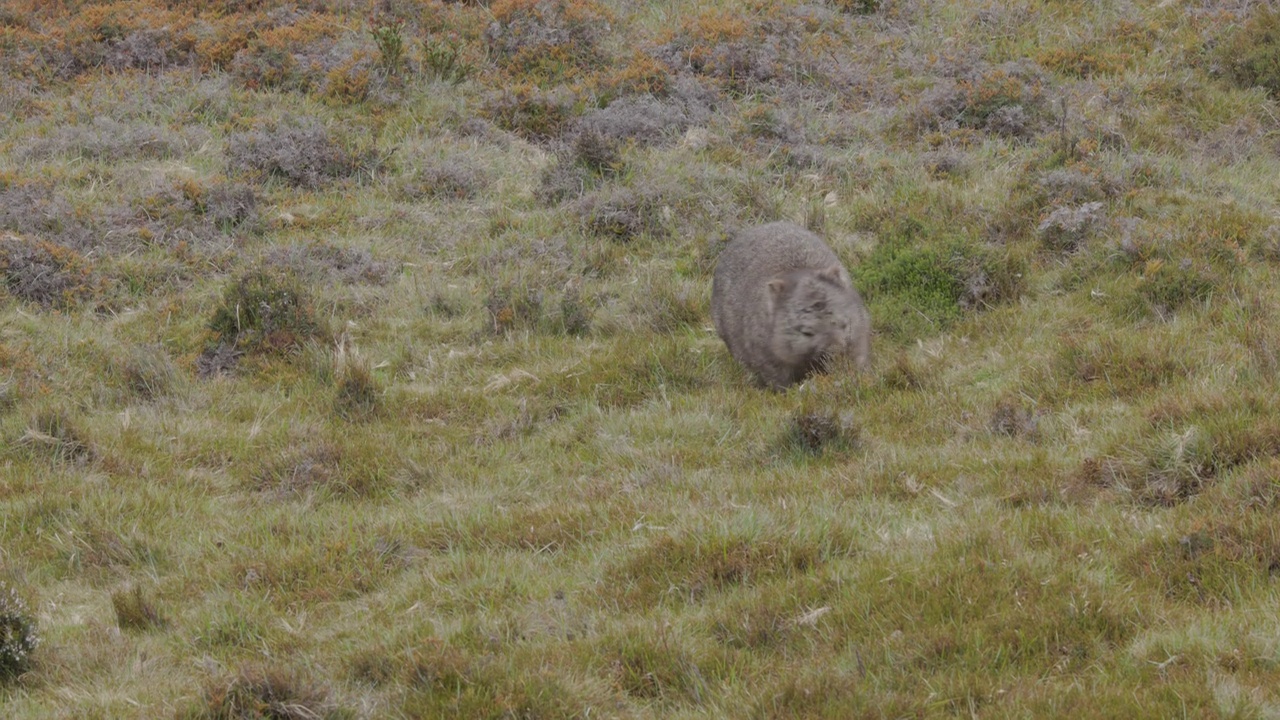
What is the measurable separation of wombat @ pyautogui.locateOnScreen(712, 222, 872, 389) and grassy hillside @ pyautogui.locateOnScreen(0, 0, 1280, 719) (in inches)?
10.6

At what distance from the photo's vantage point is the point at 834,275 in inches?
360

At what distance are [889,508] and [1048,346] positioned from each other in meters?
3.01

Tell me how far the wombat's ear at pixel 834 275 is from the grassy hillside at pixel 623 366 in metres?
0.80

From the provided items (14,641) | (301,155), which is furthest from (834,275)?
(301,155)

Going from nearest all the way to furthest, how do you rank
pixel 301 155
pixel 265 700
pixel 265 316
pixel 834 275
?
pixel 265 700, pixel 834 275, pixel 265 316, pixel 301 155

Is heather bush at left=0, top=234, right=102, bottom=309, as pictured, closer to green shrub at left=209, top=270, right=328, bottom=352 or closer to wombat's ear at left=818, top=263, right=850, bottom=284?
green shrub at left=209, top=270, right=328, bottom=352

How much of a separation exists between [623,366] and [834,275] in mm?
1764

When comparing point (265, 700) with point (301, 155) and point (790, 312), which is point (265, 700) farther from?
point (301, 155)

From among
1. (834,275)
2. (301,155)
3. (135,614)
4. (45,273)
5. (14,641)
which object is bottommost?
(45,273)

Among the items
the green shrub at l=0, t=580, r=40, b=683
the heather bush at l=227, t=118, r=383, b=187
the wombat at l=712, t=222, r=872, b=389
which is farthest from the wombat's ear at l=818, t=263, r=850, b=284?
the heather bush at l=227, t=118, r=383, b=187

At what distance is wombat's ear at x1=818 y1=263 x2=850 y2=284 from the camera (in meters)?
9.08

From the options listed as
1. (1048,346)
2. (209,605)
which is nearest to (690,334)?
(1048,346)

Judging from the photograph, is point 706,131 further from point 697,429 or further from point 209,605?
point 209,605

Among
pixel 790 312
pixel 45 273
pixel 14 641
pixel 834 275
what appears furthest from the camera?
pixel 45 273
